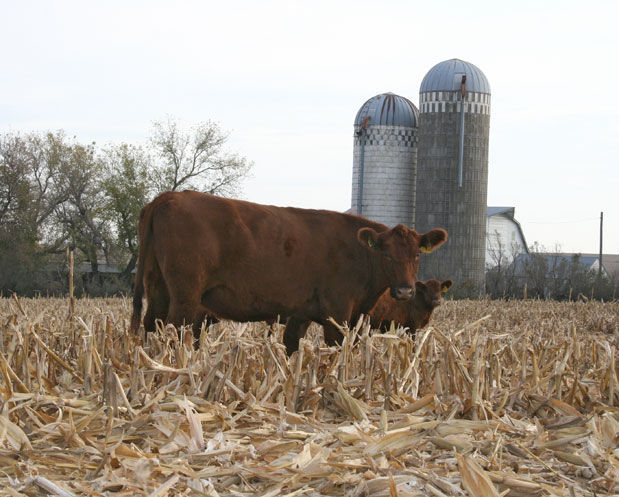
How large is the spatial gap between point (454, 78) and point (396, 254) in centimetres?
3297

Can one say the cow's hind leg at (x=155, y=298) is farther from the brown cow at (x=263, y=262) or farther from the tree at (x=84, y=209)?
the tree at (x=84, y=209)

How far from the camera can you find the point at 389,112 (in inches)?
1636

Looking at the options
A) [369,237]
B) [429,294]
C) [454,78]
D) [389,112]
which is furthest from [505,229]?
[369,237]

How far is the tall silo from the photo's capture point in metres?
41.2

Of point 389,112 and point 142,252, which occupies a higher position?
point 389,112

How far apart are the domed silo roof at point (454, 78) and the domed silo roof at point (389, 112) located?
1.39 m

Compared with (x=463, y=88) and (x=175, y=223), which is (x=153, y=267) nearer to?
(x=175, y=223)

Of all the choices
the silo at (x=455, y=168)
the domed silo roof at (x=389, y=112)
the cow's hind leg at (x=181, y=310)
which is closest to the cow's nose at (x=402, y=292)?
the cow's hind leg at (x=181, y=310)

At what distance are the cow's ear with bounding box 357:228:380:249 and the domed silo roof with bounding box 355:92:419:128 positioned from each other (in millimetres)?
33447

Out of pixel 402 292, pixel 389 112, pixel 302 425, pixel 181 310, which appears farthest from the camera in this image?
pixel 389 112

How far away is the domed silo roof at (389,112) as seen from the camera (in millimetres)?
41562

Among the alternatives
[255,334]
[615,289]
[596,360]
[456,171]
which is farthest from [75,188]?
[596,360]

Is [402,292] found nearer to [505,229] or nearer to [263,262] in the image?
[263,262]

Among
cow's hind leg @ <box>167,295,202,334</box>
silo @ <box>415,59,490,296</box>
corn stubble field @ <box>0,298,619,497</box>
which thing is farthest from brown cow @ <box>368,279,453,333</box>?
silo @ <box>415,59,490,296</box>
